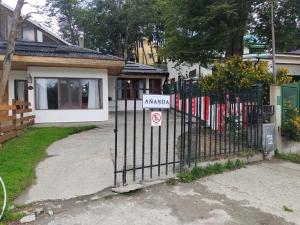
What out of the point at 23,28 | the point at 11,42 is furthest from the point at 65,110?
the point at 23,28

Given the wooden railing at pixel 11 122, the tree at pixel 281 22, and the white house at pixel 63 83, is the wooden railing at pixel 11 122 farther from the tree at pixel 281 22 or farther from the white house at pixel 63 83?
the tree at pixel 281 22

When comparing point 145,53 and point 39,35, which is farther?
point 145,53

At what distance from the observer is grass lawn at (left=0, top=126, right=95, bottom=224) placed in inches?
245

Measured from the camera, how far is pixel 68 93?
1653 cm

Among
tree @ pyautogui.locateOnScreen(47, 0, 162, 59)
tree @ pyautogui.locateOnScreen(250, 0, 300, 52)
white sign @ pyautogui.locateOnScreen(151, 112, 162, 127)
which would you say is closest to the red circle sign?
white sign @ pyautogui.locateOnScreen(151, 112, 162, 127)

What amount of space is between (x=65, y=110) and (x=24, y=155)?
7.99 metres

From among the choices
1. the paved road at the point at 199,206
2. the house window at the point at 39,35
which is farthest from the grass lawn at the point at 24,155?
the house window at the point at 39,35

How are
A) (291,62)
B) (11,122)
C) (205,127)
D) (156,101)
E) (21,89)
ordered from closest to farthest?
(156,101) → (205,127) → (11,122) → (21,89) → (291,62)

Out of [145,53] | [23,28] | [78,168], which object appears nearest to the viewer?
[78,168]

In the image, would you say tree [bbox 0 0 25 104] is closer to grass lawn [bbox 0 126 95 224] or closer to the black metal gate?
grass lawn [bbox 0 126 95 224]

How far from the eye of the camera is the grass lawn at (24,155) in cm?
622

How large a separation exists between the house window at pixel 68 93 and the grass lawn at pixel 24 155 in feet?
9.60

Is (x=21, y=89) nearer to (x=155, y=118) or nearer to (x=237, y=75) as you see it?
(x=237, y=75)

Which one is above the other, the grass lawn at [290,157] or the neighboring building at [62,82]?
the neighboring building at [62,82]
